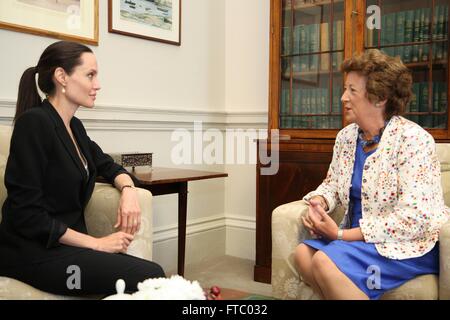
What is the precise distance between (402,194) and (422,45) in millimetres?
1250

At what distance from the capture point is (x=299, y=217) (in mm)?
1941

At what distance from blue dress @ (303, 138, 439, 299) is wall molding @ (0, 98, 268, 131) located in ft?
5.28

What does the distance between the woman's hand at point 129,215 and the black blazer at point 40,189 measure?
0.15 metres

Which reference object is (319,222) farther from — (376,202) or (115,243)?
(115,243)

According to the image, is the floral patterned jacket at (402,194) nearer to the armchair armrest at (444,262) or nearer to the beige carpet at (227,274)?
the armchair armrest at (444,262)

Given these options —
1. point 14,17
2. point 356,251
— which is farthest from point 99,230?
point 14,17

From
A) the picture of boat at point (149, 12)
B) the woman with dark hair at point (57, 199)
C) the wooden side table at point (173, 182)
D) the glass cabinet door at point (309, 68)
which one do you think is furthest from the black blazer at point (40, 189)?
the glass cabinet door at point (309, 68)

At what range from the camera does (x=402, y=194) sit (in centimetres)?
177

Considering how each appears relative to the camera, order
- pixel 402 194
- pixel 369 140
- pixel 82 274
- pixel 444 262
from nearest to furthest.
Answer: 1. pixel 82 274
2. pixel 444 262
3. pixel 402 194
4. pixel 369 140

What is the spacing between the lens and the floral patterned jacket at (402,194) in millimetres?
1723

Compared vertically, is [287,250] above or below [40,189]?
below

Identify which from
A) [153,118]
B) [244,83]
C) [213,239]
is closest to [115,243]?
[153,118]
